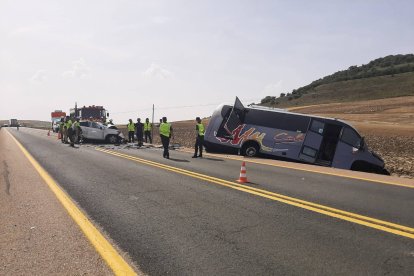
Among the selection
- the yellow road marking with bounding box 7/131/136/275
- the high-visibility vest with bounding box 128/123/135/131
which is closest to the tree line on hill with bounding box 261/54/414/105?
the high-visibility vest with bounding box 128/123/135/131

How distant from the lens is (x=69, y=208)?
8.10 metres

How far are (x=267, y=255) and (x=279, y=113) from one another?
16.1 meters

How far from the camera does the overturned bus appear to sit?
18578 mm

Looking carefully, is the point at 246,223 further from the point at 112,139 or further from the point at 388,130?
the point at 388,130

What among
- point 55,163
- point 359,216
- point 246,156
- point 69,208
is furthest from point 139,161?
point 359,216

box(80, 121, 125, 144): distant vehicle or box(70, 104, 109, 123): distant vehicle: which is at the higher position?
box(70, 104, 109, 123): distant vehicle

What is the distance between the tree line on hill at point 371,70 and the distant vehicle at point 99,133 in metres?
62.6

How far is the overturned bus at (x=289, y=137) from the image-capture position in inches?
731

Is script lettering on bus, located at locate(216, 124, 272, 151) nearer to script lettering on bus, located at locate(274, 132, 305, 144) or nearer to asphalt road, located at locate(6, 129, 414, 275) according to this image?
script lettering on bus, located at locate(274, 132, 305, 144)

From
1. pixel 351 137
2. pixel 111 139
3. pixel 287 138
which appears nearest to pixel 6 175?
pixel 287 138

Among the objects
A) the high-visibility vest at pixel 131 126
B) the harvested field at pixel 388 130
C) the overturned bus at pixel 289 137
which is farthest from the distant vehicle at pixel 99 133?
the overturned bus at pixel 289 137

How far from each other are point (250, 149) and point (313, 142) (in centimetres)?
297

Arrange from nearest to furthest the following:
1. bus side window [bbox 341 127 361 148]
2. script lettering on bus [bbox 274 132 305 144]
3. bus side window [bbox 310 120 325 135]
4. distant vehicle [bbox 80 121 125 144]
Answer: bus side window [bbox 341 127 361 148]
bus side window [bbox 310 120 325 135]
script lettering on bus [bbox 274 132 305 144]
distant vehicle [bbox 80 121 125 144]

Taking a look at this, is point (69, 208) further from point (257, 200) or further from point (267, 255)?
point (267, 255)
